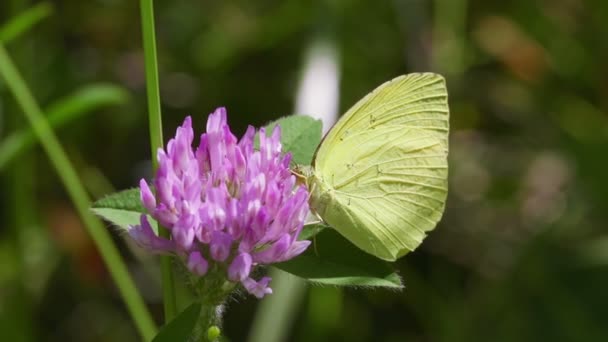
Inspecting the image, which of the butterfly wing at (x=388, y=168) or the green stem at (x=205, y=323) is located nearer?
the green stem at (x=205, y=323)

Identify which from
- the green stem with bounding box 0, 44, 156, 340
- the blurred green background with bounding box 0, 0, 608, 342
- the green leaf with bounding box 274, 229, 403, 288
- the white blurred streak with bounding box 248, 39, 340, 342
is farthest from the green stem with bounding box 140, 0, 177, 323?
the blurred green background with bounding box 0, 0, 608, 342

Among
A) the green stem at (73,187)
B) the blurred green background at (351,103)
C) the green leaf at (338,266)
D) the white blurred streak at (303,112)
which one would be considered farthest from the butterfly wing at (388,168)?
the blurred green background at (351,103)

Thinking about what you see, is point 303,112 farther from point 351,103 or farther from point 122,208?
point 122,208

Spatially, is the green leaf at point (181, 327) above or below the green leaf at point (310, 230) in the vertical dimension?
below

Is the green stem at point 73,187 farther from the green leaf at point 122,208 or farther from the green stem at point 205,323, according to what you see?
the green stem at point 205,323

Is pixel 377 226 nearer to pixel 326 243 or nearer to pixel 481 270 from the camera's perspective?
pixel 326 243

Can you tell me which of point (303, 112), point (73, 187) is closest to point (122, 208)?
point (73, 187)

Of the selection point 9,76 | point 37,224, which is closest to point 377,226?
point 9,76
